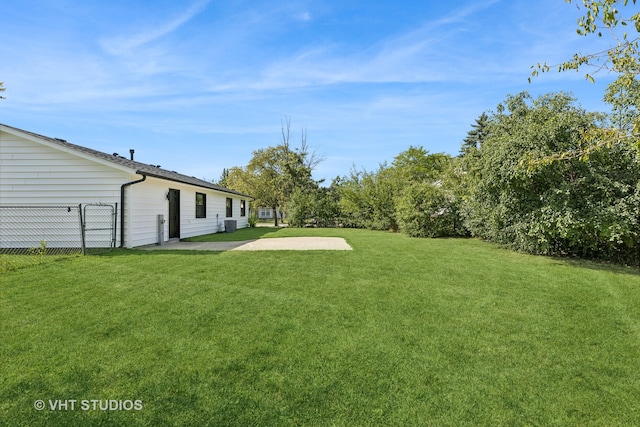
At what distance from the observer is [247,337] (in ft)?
10.8

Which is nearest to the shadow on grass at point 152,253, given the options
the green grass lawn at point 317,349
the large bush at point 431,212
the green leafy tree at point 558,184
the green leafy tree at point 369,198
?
the green grass lawn at point 317,349

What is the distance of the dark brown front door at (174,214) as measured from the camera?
11992 mm

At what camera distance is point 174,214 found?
12328 millimetres

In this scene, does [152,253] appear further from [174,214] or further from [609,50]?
[609,50]

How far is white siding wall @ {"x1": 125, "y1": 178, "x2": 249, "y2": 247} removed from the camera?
30.9ft

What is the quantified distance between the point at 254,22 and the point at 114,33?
13.3 ft

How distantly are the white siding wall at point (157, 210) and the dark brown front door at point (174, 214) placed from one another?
0.64ft

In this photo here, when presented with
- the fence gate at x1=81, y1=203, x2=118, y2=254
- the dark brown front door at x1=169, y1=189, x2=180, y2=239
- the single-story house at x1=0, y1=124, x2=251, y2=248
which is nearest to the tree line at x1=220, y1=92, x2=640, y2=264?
the single-story house at x1=0, y1=124, x2=251, y2=248

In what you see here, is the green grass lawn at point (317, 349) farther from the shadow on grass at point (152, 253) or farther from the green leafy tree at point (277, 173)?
the green leafy tree at point (277, 173)

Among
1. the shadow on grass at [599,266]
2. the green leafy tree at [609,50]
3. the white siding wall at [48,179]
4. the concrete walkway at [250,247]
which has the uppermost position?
the green leafy tree at [609,50]

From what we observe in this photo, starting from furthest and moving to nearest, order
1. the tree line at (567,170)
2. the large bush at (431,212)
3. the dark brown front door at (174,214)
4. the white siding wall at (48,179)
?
the large bush at (431,212) < the dark brown front door at (174,214) < the white siding wall at (48,179) < the tree line at (567,170)

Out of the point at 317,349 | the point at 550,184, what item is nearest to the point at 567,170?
the point at 550,184

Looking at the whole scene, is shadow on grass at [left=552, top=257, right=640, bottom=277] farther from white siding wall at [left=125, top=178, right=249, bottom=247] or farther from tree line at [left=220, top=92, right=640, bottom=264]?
white siding wall at [left=125, top=178, right=249, bottom=247]

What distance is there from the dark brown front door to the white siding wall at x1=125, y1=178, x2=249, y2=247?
0.64 feet
